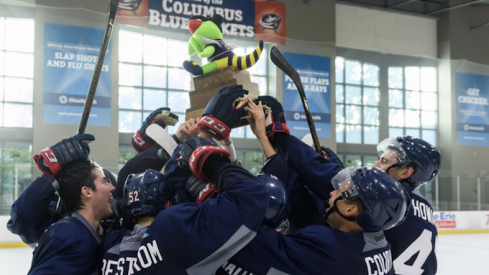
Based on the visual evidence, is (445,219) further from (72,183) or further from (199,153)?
(199,153)

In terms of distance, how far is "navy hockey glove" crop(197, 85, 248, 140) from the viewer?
1.77 metres

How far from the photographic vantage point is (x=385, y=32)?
1727cm

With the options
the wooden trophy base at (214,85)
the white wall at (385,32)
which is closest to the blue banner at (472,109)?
the white wall at (385,32)

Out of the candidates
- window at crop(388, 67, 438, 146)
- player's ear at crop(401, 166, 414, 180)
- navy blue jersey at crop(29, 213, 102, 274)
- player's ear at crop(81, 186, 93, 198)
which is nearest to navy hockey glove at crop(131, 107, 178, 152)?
player's ear at crop(81, 186, 93, 198)

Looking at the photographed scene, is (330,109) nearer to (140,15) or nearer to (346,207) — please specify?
(140,15)

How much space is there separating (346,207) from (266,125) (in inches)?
20.1

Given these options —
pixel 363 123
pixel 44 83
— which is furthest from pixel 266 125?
pixel 363 123

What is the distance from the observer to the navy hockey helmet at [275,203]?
5.65ft

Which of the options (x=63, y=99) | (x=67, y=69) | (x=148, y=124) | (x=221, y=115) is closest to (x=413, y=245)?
(x=221, y=115)

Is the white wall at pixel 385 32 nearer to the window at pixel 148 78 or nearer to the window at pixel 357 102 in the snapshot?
the window at pixel 357 102

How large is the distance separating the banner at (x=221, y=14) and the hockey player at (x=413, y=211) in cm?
1072

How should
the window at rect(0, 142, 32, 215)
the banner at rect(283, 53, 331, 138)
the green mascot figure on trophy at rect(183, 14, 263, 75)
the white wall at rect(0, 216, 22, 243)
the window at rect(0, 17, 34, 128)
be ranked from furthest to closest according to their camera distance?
the banner at rect(283, 53, 331, 138) → the window at rect(0, 17, 34, 128) → the window at rect(0, 142, 32, 215) → the white wall at rect(0, 216, 22, 243) → the green mascot figure on trophy at rect(183, 14, 263, 75)

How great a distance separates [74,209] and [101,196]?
0.11 metres

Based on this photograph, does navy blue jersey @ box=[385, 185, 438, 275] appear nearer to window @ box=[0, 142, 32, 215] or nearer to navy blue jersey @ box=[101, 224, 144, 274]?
navy blue jersey @ box=[101, 224, 144, 274]
